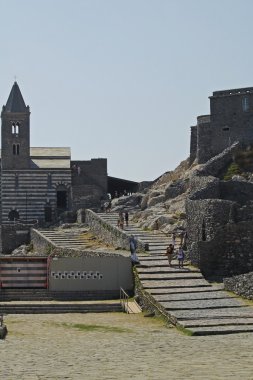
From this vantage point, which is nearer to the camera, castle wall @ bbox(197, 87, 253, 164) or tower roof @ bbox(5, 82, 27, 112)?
castle wall @ bbox(197, 87, 253, 164)

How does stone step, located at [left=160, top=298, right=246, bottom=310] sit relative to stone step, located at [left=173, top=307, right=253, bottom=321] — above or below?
above

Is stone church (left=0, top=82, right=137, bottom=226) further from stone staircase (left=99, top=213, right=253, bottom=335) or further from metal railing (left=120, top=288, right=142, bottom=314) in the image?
metal railing (left=120, top=288, right=142, bottom=314)

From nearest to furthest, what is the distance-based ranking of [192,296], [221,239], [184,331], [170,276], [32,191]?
[184,331] < [192,296] < [170,276] < [221,239] < [32,191]

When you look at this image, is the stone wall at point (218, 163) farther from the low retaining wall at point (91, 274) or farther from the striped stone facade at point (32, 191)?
the striped stone facade at point (32, 191)

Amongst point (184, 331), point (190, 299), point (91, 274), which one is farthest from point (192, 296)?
point (91, 274)

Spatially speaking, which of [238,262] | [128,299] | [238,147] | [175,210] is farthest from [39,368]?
[238,147]

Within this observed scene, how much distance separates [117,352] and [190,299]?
30.5 ft

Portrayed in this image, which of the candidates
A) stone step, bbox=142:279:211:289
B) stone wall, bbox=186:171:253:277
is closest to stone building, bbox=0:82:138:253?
stone wall, bbox=186:171:253:277

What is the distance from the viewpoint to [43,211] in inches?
3322

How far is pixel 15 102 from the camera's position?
87.2 metres

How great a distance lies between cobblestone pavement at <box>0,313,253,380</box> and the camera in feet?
59.5

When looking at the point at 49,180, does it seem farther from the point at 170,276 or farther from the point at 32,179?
the point at 170,276

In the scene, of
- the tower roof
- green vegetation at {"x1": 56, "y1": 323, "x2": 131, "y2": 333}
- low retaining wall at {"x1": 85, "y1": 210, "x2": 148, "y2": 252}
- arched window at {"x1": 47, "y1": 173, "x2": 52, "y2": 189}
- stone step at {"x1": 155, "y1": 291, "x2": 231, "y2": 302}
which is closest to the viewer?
green vegetation at {"x1": 56, "y1": 323, "x2": 131, "y2": 333}

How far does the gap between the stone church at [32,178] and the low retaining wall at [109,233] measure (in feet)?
60.6
